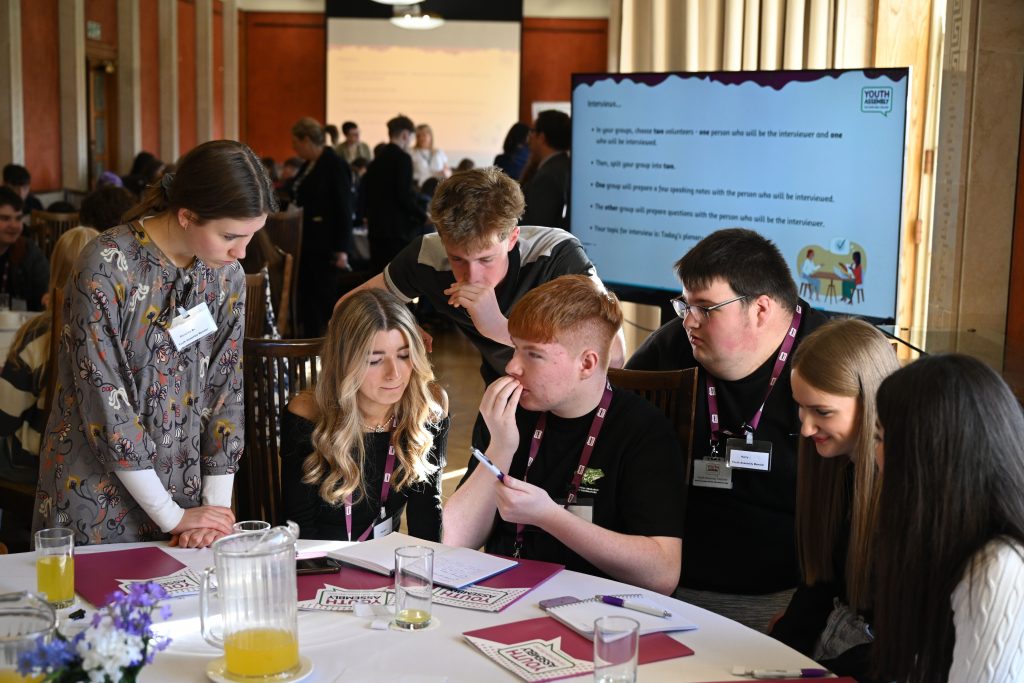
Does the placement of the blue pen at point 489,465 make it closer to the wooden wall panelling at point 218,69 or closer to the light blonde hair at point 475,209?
the light blonde hair at point 475,209

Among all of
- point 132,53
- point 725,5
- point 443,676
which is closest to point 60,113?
point 132,53

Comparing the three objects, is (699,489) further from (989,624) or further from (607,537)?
(989,624)

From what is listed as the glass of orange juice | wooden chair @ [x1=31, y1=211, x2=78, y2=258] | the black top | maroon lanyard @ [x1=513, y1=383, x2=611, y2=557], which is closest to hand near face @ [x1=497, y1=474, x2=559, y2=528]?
maroon lanyard @ [x1=513, y1=383, x2=611, y2=557]

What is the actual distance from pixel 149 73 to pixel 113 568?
12660 millimetres

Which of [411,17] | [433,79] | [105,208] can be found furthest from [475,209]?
[433,79]

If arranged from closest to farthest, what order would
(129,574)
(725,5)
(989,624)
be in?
(989,624), (129,574), (725,5)

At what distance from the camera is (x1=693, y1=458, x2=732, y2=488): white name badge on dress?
2660mm

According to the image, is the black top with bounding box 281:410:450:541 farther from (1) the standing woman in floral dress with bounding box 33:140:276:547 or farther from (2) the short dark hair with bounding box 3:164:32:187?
(2) the short dark hair with bounding box 3:164:32:187

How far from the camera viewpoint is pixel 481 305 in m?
3.00

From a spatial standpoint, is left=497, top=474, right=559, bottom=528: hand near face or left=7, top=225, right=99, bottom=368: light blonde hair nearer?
left=497, top=474, right=559, bottom=528: hand near face

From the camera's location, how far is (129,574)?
203cm

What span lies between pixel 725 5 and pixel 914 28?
1011mm

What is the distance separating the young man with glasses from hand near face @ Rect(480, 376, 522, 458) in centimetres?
56

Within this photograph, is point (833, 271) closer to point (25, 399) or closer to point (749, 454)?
point (749, 454)
